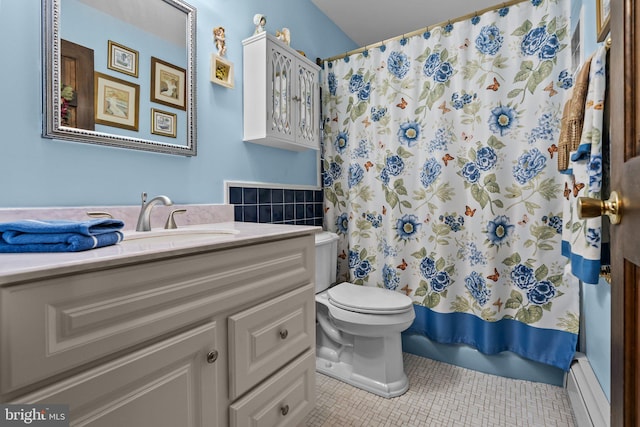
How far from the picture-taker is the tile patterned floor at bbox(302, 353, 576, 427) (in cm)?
137

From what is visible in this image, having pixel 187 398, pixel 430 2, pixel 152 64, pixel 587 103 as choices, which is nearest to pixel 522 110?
pixel 587 103

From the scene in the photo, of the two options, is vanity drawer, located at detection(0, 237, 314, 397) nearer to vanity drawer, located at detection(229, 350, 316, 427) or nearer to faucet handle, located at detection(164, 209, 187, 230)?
vanity drawer, located at detection(229, 350, 316, 427)

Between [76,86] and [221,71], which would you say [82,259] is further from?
[221,71]

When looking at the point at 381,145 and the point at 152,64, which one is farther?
the point at 381,145

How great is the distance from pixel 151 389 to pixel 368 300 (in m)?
1.13

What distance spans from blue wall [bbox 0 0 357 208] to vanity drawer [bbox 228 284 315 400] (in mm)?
680

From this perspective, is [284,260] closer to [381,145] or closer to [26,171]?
[26,171]

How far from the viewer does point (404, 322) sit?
153 centimetres

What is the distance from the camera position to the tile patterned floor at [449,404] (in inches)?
53.9

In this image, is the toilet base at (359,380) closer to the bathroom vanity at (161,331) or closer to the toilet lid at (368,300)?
the toilet lid at (368,300)

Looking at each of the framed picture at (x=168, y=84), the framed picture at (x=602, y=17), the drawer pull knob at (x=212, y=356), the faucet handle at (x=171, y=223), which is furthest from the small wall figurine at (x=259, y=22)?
the drawer pull knob at (x=212, y=356)

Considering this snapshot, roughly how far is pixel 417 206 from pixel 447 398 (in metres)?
1.02

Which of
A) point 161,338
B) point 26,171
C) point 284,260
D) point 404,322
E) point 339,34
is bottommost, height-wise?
point 404,322

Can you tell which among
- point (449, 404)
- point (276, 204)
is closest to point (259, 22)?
point (276, 204)
